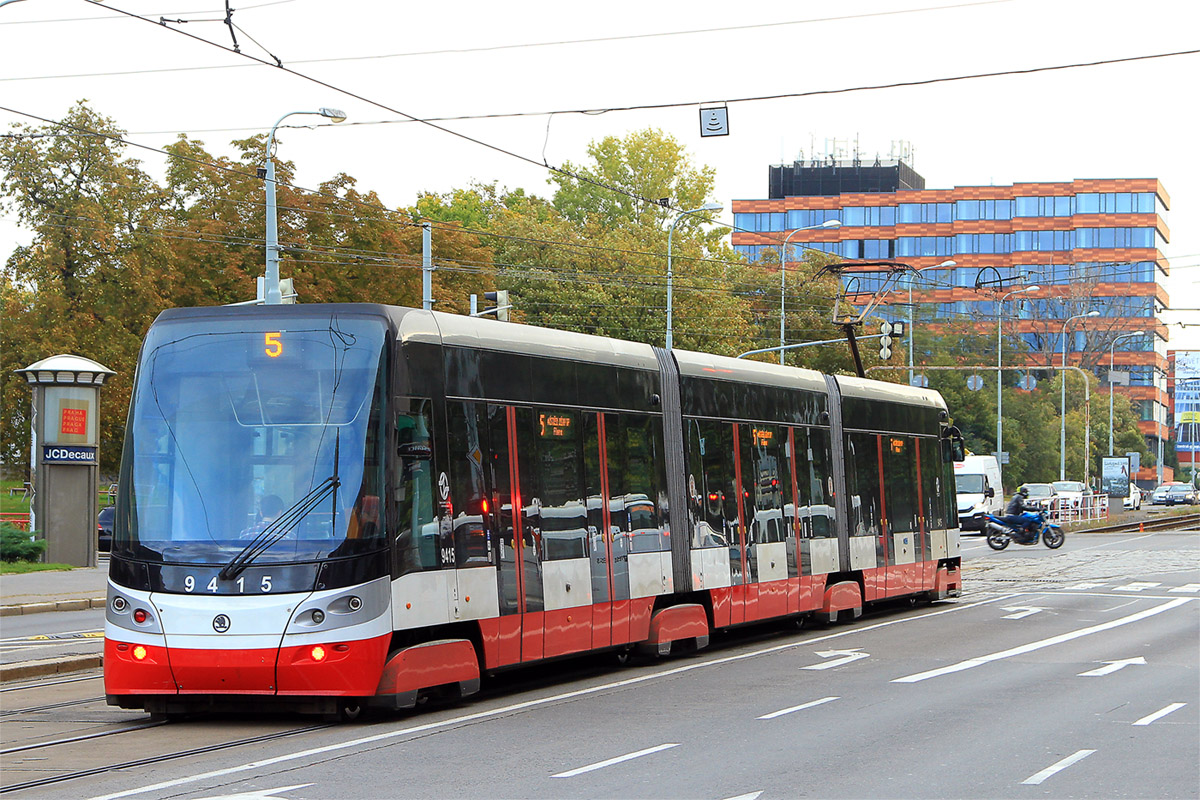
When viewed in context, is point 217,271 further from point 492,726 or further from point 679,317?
point 492,726

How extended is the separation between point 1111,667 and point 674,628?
4326mm

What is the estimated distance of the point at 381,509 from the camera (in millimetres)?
11492

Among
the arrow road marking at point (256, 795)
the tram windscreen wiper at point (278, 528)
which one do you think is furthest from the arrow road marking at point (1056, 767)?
the tram windscreen wiper at point (278, 528)

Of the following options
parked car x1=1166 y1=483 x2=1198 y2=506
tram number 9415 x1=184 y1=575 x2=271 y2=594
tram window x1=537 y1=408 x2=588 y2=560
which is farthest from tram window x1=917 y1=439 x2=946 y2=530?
parked car x1=1166 y1=483 x2=1198 y2=506

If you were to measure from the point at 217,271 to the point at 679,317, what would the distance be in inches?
754

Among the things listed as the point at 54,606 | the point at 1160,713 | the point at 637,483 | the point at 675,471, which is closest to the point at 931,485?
the point at 675,471

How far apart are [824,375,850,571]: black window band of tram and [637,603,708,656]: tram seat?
433cm

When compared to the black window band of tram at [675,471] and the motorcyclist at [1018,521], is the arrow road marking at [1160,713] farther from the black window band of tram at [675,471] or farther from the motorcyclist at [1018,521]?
the motorcyclist at [1018,521]

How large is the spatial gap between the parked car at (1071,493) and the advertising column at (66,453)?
37631 millimetres

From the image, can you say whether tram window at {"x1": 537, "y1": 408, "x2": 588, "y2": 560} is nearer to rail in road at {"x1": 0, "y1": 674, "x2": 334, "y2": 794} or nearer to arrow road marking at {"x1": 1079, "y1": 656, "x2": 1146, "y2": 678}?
rail in road at {"x1": 0, "y1": 674, "x2": 334, "y2": 794}

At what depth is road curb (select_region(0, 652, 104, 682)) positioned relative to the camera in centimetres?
1434

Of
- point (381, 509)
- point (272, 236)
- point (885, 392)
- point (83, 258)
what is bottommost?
point (381, 509)

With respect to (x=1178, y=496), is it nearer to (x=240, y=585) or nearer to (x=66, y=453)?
(x=66, y=453)

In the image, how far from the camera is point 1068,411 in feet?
350
